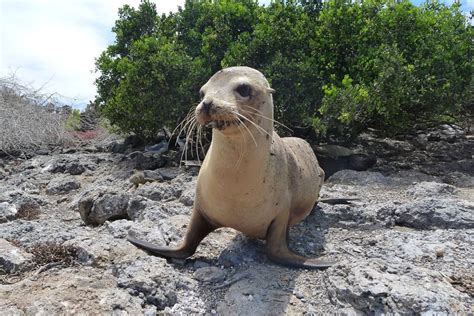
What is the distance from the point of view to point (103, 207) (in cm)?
512

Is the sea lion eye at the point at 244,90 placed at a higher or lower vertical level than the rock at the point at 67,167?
higher

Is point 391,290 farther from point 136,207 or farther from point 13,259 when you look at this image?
point 136,207

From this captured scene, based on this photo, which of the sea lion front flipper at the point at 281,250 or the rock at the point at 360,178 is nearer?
the sea lion front flipper at the point at 281,250

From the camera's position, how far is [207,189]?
11.1 feet

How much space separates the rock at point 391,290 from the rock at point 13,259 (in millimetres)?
2232

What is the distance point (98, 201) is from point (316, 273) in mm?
2879

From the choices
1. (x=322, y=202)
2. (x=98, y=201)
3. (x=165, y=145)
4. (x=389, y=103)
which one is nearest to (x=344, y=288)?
(x=322, y=202)

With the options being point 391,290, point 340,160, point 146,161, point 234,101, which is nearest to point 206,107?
point 234,101

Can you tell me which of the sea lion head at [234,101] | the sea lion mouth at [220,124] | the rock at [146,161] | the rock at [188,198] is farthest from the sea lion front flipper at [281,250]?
the rock at [146,161]

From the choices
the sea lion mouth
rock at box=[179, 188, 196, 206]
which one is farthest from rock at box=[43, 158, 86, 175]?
the sea lion mouth

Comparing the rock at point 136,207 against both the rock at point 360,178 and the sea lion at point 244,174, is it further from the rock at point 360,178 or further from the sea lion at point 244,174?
the rock at point 360,178

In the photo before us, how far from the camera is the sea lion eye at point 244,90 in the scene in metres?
3.05

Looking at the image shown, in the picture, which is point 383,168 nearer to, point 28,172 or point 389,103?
point 389,103

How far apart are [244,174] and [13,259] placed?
6.09 ft
